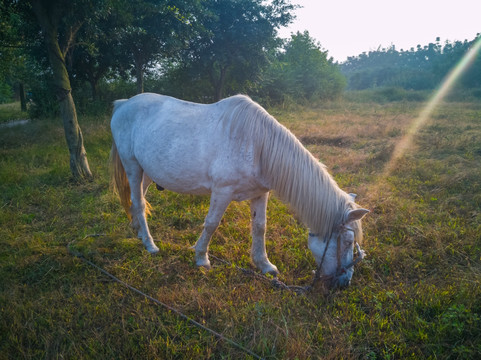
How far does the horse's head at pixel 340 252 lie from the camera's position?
95.9 inches

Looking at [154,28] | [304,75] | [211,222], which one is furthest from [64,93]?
[304,75]

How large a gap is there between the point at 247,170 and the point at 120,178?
7.82 feet

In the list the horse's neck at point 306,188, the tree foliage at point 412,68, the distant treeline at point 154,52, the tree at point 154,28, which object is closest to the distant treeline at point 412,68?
the tree foliage at point 412,68

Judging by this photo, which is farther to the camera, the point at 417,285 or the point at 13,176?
the point at 13,176

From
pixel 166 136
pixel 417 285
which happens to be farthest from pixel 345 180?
pixel 166 136

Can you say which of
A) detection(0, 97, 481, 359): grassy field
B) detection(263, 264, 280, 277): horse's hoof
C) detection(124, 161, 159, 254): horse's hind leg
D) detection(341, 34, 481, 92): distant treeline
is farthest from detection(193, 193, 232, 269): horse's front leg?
detection(341, 34, 481, 92): distant treeline

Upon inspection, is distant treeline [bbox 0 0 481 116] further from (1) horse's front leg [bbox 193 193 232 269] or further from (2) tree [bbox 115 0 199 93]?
(1) horse's front leg [bbox 193 193 232 269]

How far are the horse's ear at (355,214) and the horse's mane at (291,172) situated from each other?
83 millimetres

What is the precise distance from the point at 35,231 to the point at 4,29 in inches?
269

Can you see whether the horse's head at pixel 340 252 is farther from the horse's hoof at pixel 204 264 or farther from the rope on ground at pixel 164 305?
the horse's hoof at pixel 204 264

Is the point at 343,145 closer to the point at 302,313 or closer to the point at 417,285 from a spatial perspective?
the point at 417,285

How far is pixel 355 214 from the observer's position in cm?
233

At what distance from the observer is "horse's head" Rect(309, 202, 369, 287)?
2.44m

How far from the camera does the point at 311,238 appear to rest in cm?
265
